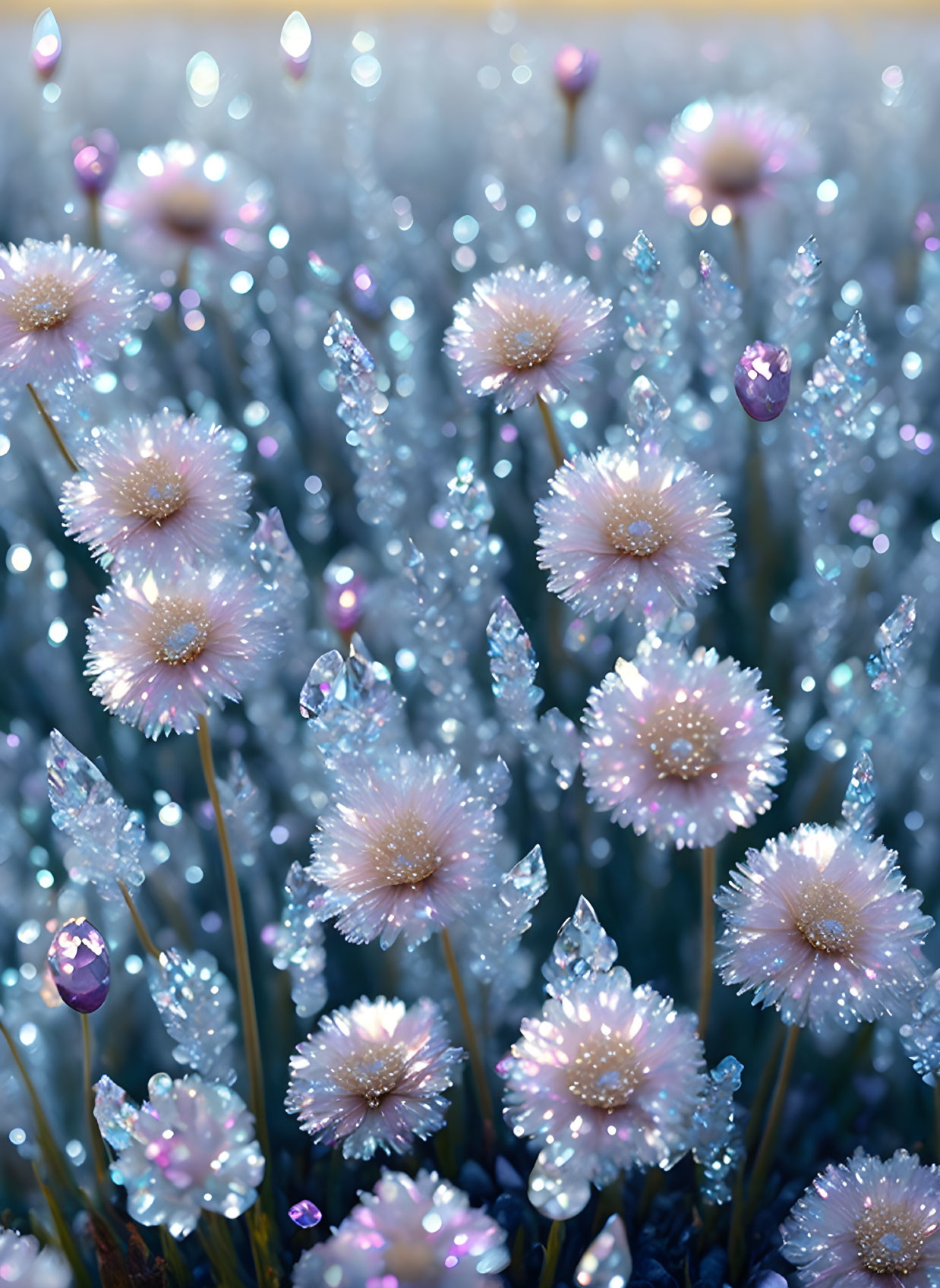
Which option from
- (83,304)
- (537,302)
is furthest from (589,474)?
(83,304)

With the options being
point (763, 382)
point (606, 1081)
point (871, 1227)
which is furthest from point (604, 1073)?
point (763, 382)

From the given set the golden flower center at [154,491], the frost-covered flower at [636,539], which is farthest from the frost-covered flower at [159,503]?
the frost-covered flower at [636,539]

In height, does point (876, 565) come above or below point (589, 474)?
above

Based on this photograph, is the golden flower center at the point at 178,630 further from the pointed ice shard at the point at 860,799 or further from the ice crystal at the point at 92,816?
the pointed ice shard at the point at 860,799

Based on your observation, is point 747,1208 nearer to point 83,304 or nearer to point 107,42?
point 83,304

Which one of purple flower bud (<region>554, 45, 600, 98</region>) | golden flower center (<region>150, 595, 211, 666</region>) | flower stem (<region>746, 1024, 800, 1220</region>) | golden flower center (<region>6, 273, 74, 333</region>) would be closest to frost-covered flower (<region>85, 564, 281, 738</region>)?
golden flower center (<region>150, 595, 211, 666</region>)

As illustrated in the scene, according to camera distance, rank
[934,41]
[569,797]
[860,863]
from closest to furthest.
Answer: [860,863], [569,797], [934,41]

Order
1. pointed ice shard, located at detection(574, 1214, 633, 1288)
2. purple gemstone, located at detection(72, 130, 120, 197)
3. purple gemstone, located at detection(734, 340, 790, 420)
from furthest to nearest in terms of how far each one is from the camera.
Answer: purple gemstone, located at detection(72, 130, 120, 197), purple gemstone, located at detection(734, 340, 790, 420), pointed ice shard, located at detection(574, 1214, 633, 1288)

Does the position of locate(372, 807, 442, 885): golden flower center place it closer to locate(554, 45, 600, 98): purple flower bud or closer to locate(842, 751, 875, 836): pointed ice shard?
locate(842, 751, 875, 836): pointed ice shard
